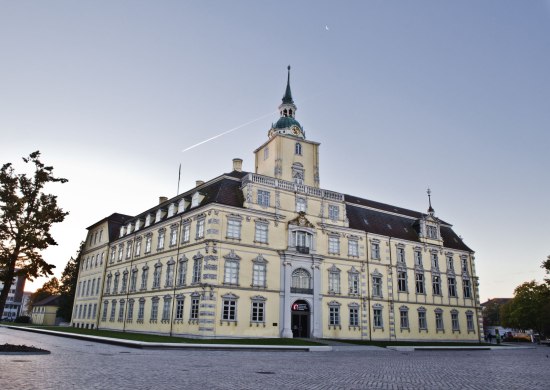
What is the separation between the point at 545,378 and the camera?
17484 mm

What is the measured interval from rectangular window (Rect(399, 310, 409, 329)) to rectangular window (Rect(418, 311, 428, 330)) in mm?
2042

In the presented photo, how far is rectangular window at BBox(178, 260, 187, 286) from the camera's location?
42219mm

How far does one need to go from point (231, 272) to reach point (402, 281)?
22849 millimetres

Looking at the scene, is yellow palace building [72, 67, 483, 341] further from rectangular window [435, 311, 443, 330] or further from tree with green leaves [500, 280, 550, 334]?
tree with green leaves [500, 280, 550, 334]

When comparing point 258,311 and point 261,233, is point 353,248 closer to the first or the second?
point 261,233

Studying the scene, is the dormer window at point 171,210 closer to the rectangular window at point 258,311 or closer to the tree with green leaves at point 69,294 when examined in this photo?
the rectangular window at point 258,311

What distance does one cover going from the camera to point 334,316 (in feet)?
150

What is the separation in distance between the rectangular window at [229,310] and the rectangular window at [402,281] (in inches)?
855

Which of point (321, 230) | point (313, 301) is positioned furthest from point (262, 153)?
point (313, 301)

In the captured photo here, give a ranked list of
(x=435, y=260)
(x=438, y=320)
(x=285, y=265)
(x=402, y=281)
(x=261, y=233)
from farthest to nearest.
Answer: (x=435, y=260) < (x=438, y=320) < (x=402, y=281) < (x=285, y=265) < (x=261, y=233)

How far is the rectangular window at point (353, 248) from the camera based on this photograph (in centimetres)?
4891

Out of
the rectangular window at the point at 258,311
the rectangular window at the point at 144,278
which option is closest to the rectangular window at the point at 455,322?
the rectangular window at the point at 258,311

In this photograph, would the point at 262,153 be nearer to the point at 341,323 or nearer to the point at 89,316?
the point at 341,323

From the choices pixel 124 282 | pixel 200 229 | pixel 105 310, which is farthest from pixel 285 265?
pixel 105 310
